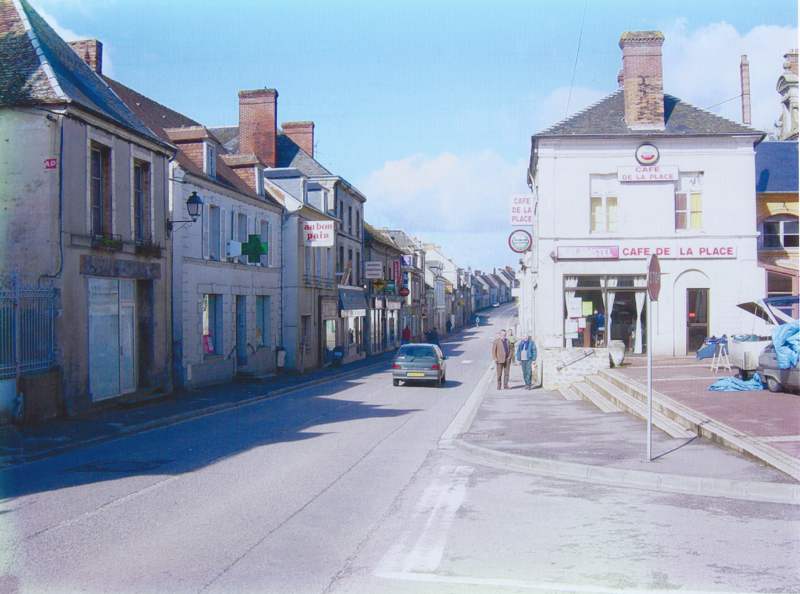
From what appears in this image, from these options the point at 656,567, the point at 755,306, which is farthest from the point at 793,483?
the point at 755,306

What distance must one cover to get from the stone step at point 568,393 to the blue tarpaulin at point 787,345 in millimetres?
6064

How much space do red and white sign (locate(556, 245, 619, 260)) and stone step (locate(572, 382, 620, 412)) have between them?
5.42 meters

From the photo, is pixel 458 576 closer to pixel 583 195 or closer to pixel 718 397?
pixel 718 397

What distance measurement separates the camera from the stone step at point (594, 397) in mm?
17391

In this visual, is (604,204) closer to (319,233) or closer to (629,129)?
(629,129)

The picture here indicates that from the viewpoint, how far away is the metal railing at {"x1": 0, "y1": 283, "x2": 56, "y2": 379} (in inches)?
602

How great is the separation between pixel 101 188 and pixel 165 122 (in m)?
11.5

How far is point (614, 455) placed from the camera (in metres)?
11.2

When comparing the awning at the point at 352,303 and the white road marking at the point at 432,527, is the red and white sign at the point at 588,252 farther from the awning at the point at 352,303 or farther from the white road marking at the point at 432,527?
the awning at the point at 352,303

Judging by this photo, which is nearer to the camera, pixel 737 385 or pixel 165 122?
pixel 737 385

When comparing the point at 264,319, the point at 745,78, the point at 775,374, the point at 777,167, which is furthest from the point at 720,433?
the point at 745,78

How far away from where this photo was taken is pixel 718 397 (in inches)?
619

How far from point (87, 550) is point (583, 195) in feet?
75.8

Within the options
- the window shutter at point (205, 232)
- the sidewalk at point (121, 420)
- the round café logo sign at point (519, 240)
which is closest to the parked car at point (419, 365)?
the sidewalk at point (121, 420)
